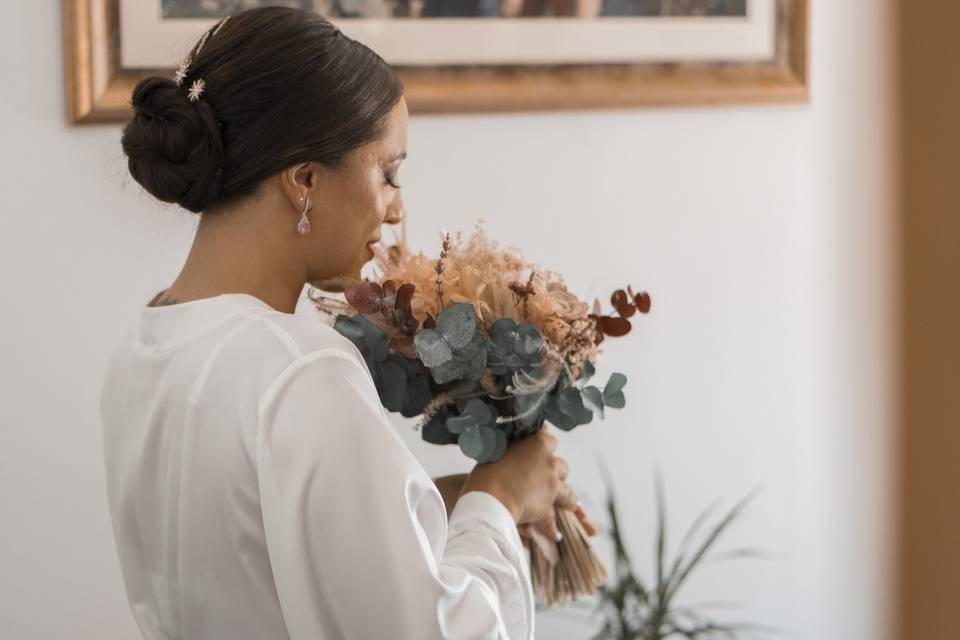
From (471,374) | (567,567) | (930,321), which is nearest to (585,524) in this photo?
(567,567)

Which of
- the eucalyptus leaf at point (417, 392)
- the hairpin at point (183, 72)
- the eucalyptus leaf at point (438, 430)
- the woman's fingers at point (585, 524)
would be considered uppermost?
the hairpin at point (183, 72)

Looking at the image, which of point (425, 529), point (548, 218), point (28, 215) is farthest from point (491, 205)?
point (425, 529)

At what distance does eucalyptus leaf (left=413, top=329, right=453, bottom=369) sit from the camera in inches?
49.3

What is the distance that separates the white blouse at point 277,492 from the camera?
3.32 feet

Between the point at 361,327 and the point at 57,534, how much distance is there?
98cm

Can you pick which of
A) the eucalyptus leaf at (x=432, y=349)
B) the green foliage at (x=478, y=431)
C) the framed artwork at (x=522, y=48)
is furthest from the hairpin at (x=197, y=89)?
the framed artwork at (x=522, y=48)

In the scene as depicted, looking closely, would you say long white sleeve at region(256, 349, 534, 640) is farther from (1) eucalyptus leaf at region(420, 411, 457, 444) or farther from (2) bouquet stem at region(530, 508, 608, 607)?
(2) bouquet stem at region(530, 508, 608, 607)

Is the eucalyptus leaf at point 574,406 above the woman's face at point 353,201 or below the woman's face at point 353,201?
below

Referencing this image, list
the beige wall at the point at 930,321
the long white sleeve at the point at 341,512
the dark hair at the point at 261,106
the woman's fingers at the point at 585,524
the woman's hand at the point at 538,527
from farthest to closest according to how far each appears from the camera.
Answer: the beige wall at the point at 930,321, the woman's fingers at the point at 585,524, the woman's hand at the point at 538,527, the dark hair at the point at 261,106, the long white sleeve at the point at 341,512

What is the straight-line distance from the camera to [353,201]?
1.21 m

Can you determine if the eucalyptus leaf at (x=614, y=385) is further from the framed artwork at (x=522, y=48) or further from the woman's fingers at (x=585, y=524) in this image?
the framed artwork at (x=522, y=48)

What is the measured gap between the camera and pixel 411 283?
4.33 feet

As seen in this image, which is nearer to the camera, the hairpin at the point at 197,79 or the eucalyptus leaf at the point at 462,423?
the hairpin at the point at 197,79

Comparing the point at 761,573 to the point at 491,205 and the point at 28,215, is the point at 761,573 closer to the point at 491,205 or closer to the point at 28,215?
the point at 491,205
